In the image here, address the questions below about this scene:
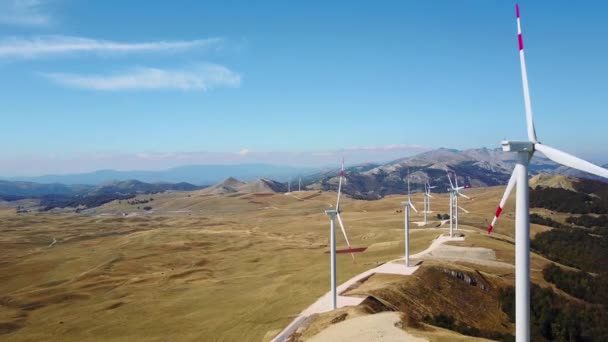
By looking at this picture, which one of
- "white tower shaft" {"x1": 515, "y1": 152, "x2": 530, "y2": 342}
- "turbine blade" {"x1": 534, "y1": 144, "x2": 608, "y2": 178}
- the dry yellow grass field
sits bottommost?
the dry yellow grass field

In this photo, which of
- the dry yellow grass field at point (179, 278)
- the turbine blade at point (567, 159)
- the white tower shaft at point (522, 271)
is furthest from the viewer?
the dry yellow grass field at point (179, 278)

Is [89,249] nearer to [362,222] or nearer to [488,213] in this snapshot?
[362,222]

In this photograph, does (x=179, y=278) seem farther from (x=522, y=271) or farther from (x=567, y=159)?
(x=567, y=159)

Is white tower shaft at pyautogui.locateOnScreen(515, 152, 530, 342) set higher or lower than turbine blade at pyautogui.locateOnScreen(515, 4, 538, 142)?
lower

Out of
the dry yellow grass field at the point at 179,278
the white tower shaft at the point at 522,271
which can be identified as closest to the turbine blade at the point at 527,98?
the white tower shaft at the point at 522,271

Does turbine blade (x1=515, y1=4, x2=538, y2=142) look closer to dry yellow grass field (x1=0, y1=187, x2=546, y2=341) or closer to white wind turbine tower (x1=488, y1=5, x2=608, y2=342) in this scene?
white wind turbine tower (x1=488, y1=5, x2=608, y2=342)

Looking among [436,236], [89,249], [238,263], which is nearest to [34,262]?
[89,249]

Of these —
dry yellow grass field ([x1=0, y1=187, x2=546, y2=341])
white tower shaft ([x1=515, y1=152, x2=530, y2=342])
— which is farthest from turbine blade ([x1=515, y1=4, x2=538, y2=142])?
dry yellow grass field ([x1=0, y1=187, x2=546, y2=341])

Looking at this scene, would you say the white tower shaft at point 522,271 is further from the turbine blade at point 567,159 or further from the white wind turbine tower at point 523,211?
the turbine blade at point 567,159
